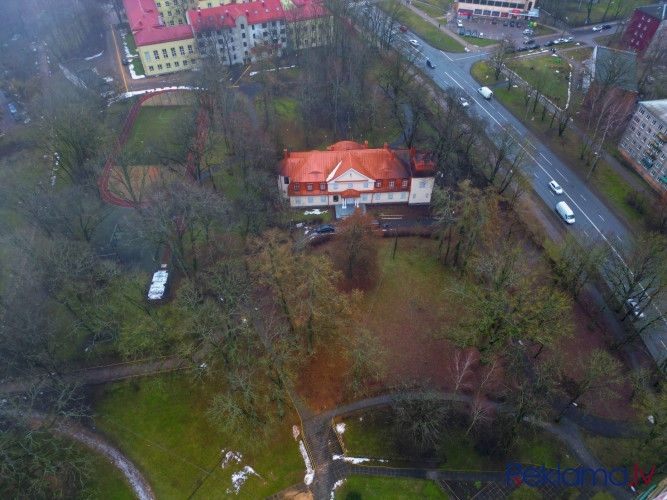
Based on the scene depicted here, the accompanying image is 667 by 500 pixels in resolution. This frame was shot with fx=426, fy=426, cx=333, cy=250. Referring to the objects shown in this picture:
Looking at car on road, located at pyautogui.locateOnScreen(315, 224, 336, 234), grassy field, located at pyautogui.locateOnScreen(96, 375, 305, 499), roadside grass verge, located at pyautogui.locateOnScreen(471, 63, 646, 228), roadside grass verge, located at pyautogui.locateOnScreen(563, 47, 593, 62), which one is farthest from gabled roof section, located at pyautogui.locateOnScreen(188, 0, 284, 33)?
grassy field, located at pyautogui.locateOnScreen(96, 375, 305, 499)

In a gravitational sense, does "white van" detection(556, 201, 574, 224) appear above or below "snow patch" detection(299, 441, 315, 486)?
above

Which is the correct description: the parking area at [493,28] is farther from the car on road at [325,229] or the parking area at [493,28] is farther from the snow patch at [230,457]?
the snow patch at [230,457]

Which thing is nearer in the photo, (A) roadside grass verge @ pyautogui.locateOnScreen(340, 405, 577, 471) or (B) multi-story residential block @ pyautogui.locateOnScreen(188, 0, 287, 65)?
(A) roadside grass verge @ pyautogui.locateOnScreen(340, 405, 577, 471)

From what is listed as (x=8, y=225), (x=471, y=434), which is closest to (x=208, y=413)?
(x=471, y=434)

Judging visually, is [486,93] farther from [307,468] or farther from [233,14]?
[307,468]

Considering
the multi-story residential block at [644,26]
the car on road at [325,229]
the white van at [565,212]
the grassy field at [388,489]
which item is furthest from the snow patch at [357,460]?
the multi-story residential block at [644,26]

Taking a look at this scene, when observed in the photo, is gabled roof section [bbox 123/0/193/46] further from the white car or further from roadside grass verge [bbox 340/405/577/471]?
roadside grass verge [bbox 340/405/577/471]

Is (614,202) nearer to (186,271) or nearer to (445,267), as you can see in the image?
(445,267)
